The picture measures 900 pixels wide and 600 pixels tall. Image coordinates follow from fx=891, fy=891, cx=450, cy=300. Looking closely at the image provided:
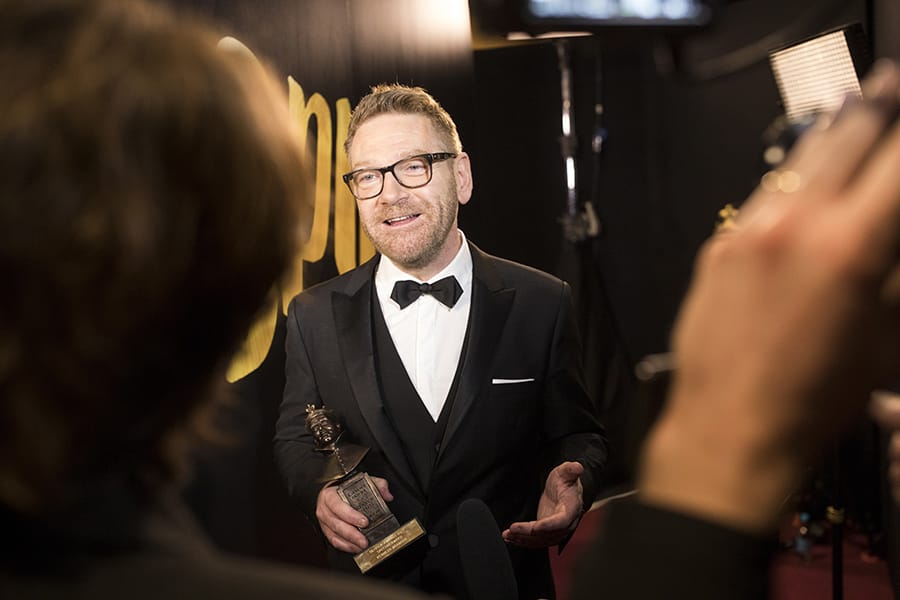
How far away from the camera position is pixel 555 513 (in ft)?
5.60

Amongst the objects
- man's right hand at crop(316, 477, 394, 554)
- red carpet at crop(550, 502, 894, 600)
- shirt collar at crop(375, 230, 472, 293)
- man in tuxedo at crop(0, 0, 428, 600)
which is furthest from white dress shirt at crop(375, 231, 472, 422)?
red carpet at crop(550, 502, 894, 600)

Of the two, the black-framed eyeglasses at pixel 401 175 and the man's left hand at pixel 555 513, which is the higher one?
the black-framed eyeglasses at pixel 401 175

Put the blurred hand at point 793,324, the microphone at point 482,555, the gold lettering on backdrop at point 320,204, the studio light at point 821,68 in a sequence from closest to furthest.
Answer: the blurred hand at point 793,324
the microphone at point 482,555
the gold lettering on backdrop at point 320,204
the studio light at point 821,68

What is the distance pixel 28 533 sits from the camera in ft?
1.64

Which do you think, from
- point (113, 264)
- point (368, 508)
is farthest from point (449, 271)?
point (113, 264)

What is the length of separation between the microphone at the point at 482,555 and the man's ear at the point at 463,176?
0.61m

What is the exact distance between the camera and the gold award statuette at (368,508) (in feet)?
5.28

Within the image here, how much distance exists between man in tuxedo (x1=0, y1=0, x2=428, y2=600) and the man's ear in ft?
4.03

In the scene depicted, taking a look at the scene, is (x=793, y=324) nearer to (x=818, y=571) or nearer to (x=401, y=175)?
(x=401, y=175)

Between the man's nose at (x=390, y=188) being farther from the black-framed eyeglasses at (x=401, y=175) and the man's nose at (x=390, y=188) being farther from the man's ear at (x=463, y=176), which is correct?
the man's ear at (x=463, y=176)

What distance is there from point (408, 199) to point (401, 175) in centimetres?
5

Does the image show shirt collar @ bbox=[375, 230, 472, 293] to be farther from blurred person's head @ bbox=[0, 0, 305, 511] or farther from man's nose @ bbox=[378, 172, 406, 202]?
blurred person's head @ bbox=[0, 0, 305, 511]

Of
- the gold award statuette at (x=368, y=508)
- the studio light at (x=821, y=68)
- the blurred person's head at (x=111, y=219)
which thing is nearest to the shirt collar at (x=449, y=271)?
the gold award statuette at (x=368, y=508)

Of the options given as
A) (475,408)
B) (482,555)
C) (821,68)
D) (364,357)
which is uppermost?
(821,68)
